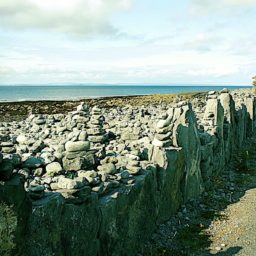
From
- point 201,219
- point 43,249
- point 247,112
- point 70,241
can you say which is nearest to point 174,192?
point 201,219

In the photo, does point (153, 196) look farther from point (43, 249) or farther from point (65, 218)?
point (43, 249)

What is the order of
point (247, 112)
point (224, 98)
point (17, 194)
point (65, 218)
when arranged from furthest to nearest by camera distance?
point (247, 112) < point (224, 98) < point (65, 218) < point (17, 194)

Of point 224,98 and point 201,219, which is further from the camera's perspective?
point 224,98

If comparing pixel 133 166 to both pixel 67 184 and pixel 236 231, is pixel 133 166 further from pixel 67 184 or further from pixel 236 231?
pixel 236 231

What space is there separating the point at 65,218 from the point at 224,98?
19270 mm

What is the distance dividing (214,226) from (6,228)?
9.12 m

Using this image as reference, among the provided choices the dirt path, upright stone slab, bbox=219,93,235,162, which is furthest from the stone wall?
upright stone slab, bbox=219,93,235,162

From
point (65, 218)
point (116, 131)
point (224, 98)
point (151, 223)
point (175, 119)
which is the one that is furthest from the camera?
point (224, 98)

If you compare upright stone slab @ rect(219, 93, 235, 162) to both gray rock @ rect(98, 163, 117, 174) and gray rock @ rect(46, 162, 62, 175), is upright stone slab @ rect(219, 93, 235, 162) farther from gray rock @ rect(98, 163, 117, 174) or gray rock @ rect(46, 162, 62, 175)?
gray rock @ rect(46, 162, 62, 175)

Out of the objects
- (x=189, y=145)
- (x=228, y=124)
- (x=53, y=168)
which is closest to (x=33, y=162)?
(x=53, y=168)

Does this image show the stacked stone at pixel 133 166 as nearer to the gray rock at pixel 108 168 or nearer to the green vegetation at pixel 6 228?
the gray rock at pixel 108 168

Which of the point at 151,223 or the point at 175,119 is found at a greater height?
the point at 175,119

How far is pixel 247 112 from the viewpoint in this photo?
3438 cm

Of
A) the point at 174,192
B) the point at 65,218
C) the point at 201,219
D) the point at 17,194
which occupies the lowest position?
the point at 201,219
